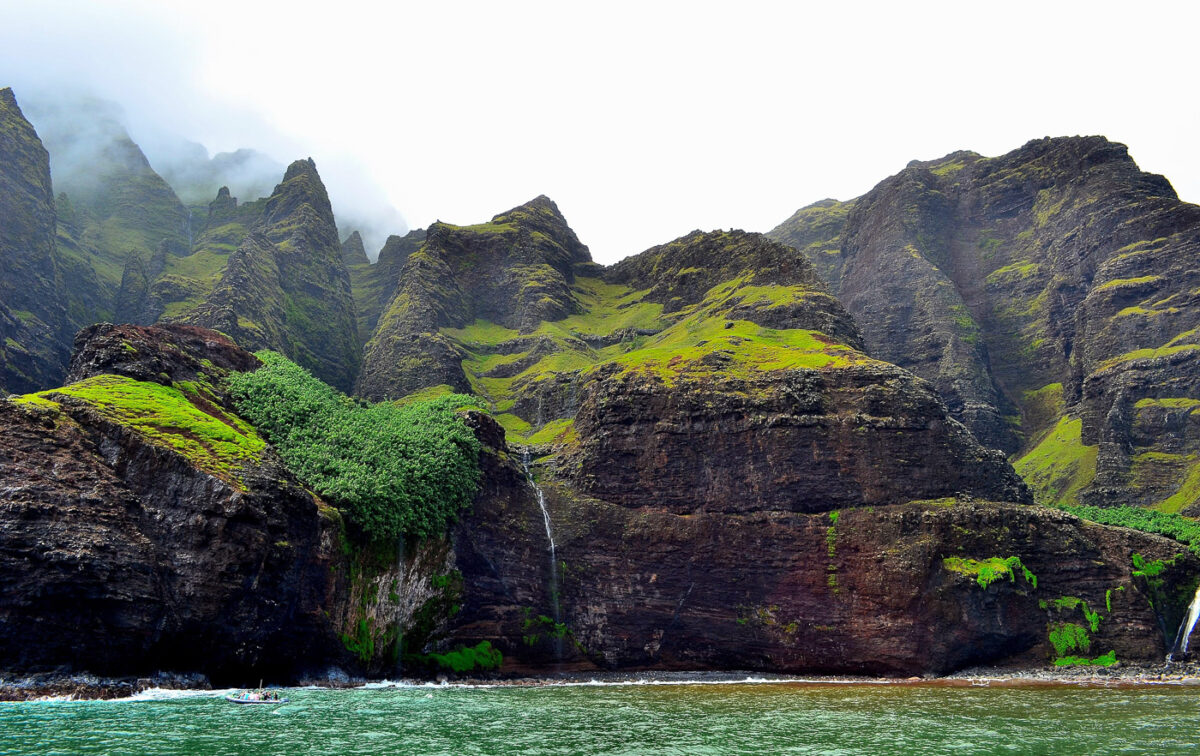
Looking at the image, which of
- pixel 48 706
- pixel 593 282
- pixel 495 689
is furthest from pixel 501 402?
pixel 48 706

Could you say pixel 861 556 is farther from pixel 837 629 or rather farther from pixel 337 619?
pixel 337 619

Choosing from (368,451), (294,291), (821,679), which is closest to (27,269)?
(294,291)

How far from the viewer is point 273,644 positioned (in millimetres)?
54812

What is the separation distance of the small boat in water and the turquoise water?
146 centimetres

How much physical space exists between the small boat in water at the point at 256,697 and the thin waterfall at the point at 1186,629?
76.3 meters

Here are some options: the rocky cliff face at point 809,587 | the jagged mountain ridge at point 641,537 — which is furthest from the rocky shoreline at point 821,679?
the rocky cliff face at point 809,587

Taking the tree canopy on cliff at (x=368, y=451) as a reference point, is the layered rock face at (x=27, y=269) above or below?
above

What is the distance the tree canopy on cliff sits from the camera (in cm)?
6500

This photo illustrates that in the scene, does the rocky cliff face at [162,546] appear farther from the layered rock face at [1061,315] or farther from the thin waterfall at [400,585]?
the layered rock face at [1061,315]

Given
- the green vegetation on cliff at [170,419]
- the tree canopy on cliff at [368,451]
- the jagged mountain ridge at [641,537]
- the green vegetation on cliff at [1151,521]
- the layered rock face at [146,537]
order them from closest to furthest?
the layered rock face at [146,537]
the jagged mountain ridge at [641,537]
the green vegetation on cliff at [170,419]
the tree canopy on cliff at [368,451]
the green vegetation on cliff at [1151,521]

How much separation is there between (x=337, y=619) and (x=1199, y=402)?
4962 inches

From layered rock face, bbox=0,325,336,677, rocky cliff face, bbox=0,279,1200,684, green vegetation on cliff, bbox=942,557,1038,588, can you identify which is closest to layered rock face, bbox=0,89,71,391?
rocky cliff face, bbox=0,279,1200,684

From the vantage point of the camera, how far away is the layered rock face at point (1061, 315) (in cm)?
11906

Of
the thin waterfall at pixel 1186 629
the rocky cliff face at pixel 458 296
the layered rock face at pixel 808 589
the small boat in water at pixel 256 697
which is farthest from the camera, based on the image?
the rocky cliff face at pixel 458 296
